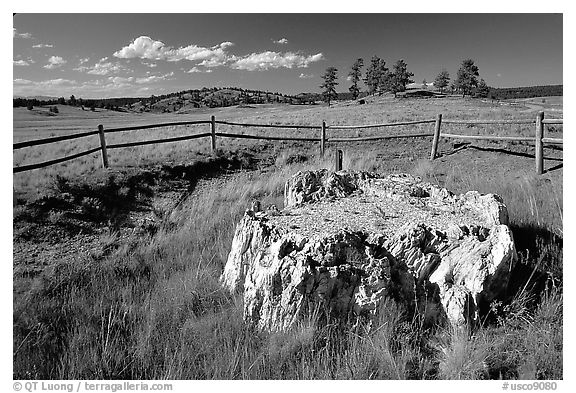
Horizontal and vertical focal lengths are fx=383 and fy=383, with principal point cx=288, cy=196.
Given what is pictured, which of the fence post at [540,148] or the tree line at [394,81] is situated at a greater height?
the tree line at [394,81]

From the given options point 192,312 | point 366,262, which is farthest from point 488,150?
point 192,312

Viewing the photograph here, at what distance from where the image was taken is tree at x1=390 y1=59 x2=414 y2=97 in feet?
195

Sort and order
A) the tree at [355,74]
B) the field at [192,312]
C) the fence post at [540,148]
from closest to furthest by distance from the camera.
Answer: the field at [192,312], the fence post at [540,148], the tree at [355,74]

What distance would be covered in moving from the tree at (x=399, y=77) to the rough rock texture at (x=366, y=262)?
6140 cm

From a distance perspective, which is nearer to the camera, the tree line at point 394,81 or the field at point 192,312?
the field at point 192,312

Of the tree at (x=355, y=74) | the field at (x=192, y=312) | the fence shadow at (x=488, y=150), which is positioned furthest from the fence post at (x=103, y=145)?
the tree at (x=355, y=74)

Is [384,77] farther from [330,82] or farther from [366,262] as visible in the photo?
[366,262]

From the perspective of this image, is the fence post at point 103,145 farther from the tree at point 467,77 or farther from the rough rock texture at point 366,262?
the tree at point 467,77

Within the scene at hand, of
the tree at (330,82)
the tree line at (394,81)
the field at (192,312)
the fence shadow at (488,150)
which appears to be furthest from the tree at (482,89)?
the field at (192,312)

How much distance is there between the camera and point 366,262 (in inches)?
116

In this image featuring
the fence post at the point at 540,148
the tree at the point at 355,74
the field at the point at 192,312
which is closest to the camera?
the field at the point at 192,312

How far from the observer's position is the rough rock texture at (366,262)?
279 centimetres

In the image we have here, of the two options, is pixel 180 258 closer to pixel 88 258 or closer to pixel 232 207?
pixel 88 258

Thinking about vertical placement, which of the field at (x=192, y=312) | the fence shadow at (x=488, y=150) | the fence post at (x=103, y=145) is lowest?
the field at (x=192, y=312)
